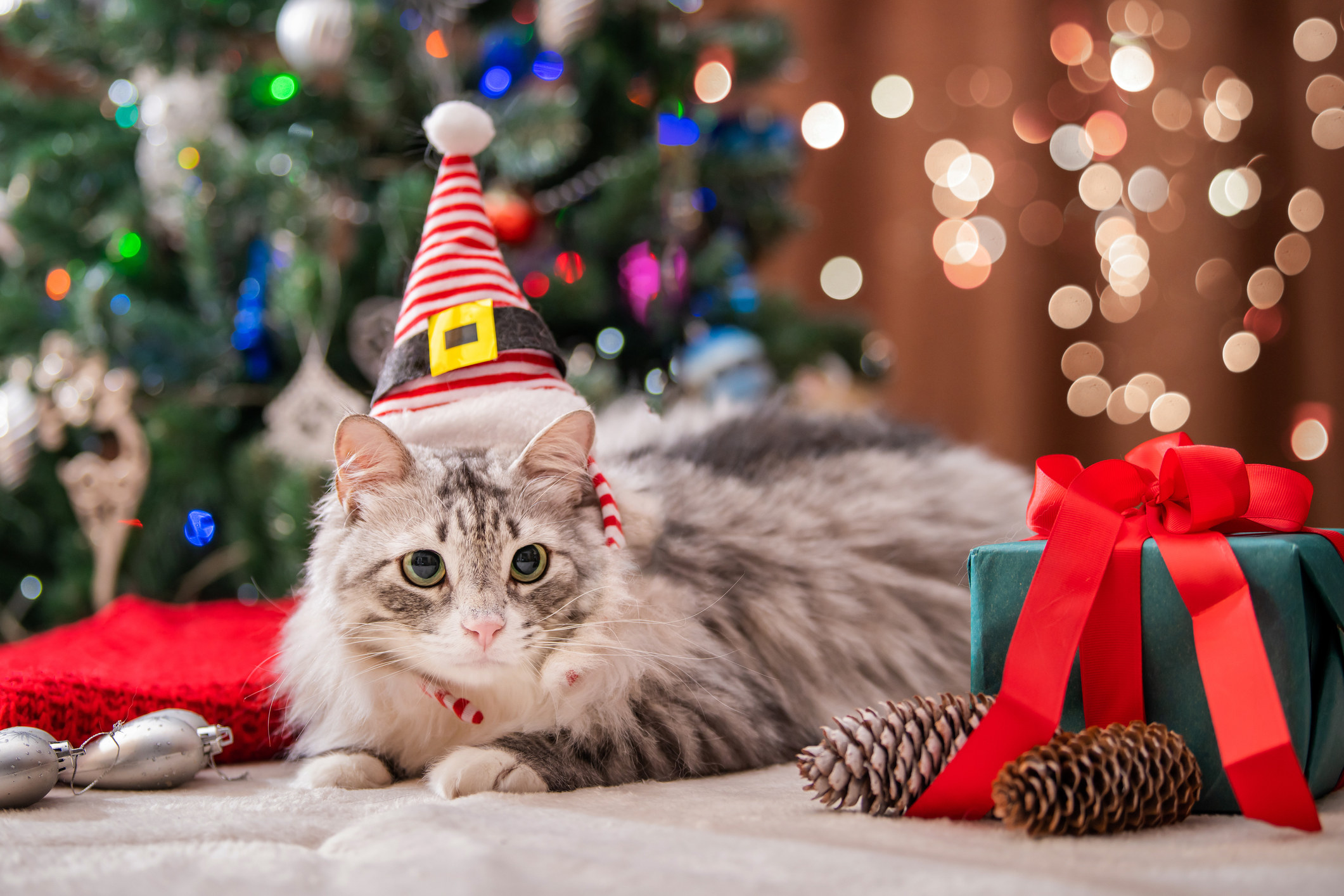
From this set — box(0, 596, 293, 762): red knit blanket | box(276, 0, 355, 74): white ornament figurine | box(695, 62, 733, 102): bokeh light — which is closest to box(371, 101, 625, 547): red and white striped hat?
box(0, 596, 293, 762): red knit blanket

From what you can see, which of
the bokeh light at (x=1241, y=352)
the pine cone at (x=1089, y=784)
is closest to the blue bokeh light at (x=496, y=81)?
the pine cone at (x=1089, y=784)

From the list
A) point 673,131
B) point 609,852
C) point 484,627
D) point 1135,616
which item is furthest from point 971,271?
point 609,852

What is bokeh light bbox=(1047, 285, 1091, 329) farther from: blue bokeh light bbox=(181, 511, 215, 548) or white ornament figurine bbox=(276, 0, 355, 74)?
blue bokeh light bbox=(181, 511, 215, 548)

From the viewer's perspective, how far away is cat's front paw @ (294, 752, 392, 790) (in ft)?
3.13

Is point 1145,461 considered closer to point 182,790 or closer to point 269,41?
point 182,790

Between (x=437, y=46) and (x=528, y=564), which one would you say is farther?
(x=437, y=46)

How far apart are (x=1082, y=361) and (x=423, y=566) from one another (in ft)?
8.67

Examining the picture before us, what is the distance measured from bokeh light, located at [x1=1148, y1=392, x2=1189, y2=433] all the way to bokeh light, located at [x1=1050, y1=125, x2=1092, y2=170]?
761 mm

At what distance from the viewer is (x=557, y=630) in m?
0.94

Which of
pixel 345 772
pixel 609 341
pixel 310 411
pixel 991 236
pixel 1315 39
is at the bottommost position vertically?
pixel 345 772

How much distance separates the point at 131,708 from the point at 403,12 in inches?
56.9

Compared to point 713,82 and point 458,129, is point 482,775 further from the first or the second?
point 713,82

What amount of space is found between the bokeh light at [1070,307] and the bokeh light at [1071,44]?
697mm

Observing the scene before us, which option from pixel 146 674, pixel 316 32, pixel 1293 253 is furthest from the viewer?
pixel 1293 253
